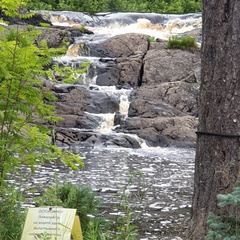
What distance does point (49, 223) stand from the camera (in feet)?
13.5

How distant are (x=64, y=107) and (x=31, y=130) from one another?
13269 mm

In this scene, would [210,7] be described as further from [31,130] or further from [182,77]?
[182,77]

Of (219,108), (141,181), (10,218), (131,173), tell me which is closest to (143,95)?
(141,181)

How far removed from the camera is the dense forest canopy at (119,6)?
32812 millimetres

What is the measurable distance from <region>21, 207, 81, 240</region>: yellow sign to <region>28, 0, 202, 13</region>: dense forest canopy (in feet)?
92.5

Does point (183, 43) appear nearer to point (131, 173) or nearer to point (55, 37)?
point (55, 37)

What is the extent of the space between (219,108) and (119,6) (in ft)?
95.5

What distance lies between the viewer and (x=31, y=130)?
5438mm

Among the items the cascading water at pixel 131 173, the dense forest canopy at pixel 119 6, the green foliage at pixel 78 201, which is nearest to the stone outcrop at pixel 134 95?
the cascading water at pixel 131 173

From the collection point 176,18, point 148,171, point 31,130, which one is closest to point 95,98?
point 148,171

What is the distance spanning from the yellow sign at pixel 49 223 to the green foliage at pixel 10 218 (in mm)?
630

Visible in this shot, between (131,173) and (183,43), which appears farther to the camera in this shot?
(183,43)

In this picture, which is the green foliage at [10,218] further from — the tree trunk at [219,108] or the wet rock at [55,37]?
the wet rock at [55,37]

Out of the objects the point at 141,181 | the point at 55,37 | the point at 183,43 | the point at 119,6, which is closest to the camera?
the point at 141,181
